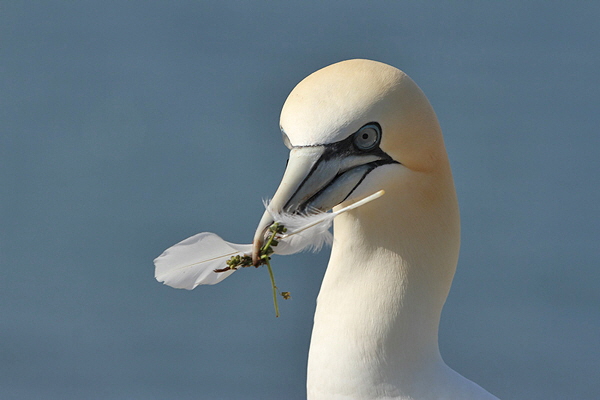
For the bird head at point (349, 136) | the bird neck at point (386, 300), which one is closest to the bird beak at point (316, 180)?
the bird head at point (349, 136)

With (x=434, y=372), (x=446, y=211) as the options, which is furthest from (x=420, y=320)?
(x=446, y=211)

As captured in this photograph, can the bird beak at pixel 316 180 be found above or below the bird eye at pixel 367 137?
below

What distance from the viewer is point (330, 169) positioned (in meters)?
2.23

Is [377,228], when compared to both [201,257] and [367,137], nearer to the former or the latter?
[367,137]

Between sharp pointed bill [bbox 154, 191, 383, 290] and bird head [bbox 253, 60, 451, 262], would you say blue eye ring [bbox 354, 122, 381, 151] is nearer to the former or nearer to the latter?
bird head [bbox 253, 60, 451, 262]

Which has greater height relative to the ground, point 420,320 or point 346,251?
point 346,251

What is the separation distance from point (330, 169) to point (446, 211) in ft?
1.64

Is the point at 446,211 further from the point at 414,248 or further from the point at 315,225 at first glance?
the point at 315,225

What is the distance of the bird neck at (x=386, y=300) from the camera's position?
8.24 feet

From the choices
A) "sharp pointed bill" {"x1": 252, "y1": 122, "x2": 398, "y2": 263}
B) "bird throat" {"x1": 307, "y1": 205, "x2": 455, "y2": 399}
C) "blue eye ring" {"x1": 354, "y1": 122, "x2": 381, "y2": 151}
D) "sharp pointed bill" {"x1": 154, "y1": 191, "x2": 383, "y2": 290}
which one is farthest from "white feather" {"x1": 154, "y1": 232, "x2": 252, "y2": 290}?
"blue eye ring" {"x1": 354, "y1": 122, "x2": 381, "y2": 151}

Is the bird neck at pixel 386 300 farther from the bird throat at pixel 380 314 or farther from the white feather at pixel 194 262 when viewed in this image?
the white feather at pixel 194 262

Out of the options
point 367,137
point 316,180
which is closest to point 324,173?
point 316,180

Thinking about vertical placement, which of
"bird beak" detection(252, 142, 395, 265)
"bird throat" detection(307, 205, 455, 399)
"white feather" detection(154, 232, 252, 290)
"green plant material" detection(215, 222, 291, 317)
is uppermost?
"white feather" detection(154, 232, 252, 290)

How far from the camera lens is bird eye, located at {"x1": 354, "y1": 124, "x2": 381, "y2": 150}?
2.25 m
